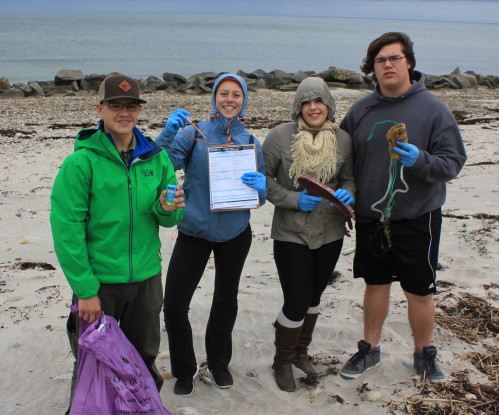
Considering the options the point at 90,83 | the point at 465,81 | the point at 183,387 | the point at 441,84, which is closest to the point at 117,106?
the point at 183,387

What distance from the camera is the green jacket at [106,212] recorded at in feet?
9.82

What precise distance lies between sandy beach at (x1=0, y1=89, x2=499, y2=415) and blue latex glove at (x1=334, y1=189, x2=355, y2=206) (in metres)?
1.41

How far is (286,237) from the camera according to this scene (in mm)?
3881

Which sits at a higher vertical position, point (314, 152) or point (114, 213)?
point (314, 152)

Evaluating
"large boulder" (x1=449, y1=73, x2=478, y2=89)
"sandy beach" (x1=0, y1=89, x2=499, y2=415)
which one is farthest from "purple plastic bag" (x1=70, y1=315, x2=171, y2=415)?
"large boulder" (x1=449, y1=73, x2=478, y2=89)

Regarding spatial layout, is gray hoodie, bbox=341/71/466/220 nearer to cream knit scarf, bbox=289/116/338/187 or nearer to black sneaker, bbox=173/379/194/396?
cream knit scarf, bbox=289/116/338/187

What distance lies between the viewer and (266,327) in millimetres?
4988

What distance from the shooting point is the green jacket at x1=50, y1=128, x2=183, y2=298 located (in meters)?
2.99

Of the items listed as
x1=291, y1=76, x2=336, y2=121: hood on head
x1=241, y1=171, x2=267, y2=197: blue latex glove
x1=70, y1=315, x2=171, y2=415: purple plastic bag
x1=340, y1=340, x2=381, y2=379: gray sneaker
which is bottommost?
x1=340, y1=340, x2=381, y2=379: gray sneaker

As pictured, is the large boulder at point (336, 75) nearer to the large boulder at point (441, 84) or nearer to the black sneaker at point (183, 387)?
the large boulder at point (441, 84)

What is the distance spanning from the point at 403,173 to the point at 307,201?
0.72m

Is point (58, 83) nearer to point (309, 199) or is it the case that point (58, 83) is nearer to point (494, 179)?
point (494, 179)

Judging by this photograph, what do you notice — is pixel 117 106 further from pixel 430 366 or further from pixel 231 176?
pixel 430 366

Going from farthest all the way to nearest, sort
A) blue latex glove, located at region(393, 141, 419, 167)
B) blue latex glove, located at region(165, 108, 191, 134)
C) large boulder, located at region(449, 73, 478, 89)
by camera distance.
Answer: large boulder, located at region(449, 73, 478, 89)
blue latex glove, located at region(165, 108, 191, 134)
blue latex glove, located at region(393, 141, 419, 167)
